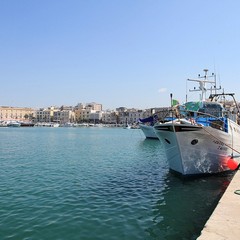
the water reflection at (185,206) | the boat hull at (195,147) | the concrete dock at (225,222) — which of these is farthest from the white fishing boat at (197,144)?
the concrete dock at (225,222)

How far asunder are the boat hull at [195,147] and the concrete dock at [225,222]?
6513 millimetres

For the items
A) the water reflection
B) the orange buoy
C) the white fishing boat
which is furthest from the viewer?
the orange buoy

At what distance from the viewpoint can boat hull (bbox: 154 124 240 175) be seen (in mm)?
16969

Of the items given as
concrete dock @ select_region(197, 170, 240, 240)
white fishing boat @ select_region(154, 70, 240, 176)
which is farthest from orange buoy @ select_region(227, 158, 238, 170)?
concrete dock @ select_region(197, 170, 240, 240)

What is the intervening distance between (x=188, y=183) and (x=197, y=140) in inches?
103

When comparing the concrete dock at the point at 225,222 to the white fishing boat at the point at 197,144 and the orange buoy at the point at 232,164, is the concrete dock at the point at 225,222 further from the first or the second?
the orange buoy at the point at 232,164

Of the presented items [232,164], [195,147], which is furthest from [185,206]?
[232,164]

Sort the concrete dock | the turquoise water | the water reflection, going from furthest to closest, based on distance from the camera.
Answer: the water reflection
the turquoise water
the concrete dock

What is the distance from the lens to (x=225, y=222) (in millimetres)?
7965

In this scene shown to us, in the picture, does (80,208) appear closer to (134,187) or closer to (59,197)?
(59,197)

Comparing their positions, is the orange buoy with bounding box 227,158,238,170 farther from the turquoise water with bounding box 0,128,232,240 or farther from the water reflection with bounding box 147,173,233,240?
the turquoise water with bounding box 0,128,232,240

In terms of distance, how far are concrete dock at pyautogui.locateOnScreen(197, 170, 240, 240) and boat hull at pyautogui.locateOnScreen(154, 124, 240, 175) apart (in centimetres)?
651

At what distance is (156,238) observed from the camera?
9117mm

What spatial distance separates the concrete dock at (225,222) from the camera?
695 cm
